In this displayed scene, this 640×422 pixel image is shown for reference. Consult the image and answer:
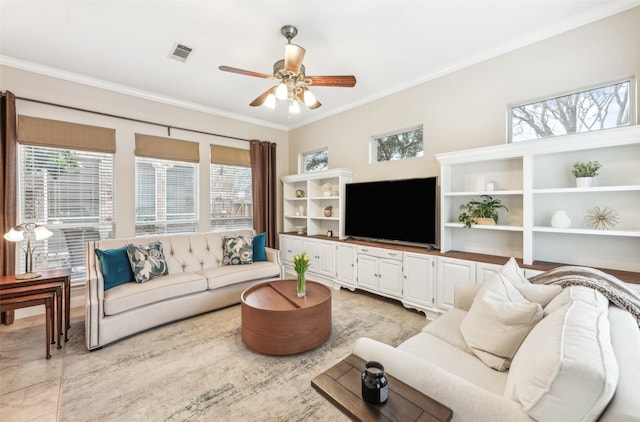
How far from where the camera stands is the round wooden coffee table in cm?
234

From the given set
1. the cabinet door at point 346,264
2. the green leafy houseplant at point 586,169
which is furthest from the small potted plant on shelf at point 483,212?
the cabinet door at point 346,264

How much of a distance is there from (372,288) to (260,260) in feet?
5.45

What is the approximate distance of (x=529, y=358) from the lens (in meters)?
1.06

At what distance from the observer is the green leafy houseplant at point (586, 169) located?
235cm

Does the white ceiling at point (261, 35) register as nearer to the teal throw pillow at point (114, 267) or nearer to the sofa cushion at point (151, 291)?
the teal throw pillow at point (114, 267)

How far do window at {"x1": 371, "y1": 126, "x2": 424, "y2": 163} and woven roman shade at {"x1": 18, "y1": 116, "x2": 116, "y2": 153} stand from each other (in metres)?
3.83

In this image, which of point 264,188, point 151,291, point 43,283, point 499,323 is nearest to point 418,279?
point 499,323

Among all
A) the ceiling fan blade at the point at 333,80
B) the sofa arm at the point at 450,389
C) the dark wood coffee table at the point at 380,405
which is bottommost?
the dark wood coffee table at the point at 380,405

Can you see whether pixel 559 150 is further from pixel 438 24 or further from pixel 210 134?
pixel 210 134

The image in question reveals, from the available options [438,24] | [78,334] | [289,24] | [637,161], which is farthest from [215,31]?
[637,161]

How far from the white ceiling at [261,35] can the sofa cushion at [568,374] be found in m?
2.56

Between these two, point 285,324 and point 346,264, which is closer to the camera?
point 285,324

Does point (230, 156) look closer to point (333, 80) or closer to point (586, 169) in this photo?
point (333, 80)

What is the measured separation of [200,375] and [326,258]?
2552 millimetres
